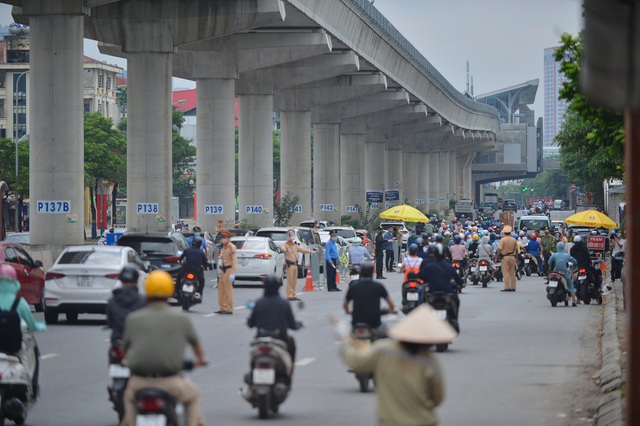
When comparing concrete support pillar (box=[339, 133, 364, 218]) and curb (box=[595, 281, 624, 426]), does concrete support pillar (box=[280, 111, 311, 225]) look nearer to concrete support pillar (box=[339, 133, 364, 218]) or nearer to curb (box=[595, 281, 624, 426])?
concrete support pillar (box=[339, 133, 364, 218])

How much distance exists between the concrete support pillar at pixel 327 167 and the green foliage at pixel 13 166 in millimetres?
18956

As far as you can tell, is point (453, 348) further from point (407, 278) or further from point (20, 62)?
point (20, 62)

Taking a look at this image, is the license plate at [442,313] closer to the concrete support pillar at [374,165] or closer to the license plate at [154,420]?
the license plate at [154,420]

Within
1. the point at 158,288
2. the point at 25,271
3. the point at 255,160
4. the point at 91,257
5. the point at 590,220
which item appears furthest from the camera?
the point at 255,160

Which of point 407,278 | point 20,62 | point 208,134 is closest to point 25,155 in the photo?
point 208,134

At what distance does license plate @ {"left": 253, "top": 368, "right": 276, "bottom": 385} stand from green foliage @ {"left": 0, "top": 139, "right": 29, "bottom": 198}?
247 ft

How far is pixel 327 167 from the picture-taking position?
9062 centimetres

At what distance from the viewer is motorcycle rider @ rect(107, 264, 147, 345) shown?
12.6 m

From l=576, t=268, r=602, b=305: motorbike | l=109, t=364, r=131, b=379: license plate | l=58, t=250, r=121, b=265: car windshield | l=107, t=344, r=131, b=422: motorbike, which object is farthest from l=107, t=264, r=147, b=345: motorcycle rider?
l=576, t=268, r=602, b=305: motorbike

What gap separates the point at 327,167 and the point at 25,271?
64.4m

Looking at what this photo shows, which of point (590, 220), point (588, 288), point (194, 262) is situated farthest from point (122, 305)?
point (590, 220)

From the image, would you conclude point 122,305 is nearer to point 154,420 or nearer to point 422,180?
point 154,420

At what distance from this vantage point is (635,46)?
6930 millimetres

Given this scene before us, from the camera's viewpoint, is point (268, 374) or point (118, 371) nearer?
point (118, 371)
